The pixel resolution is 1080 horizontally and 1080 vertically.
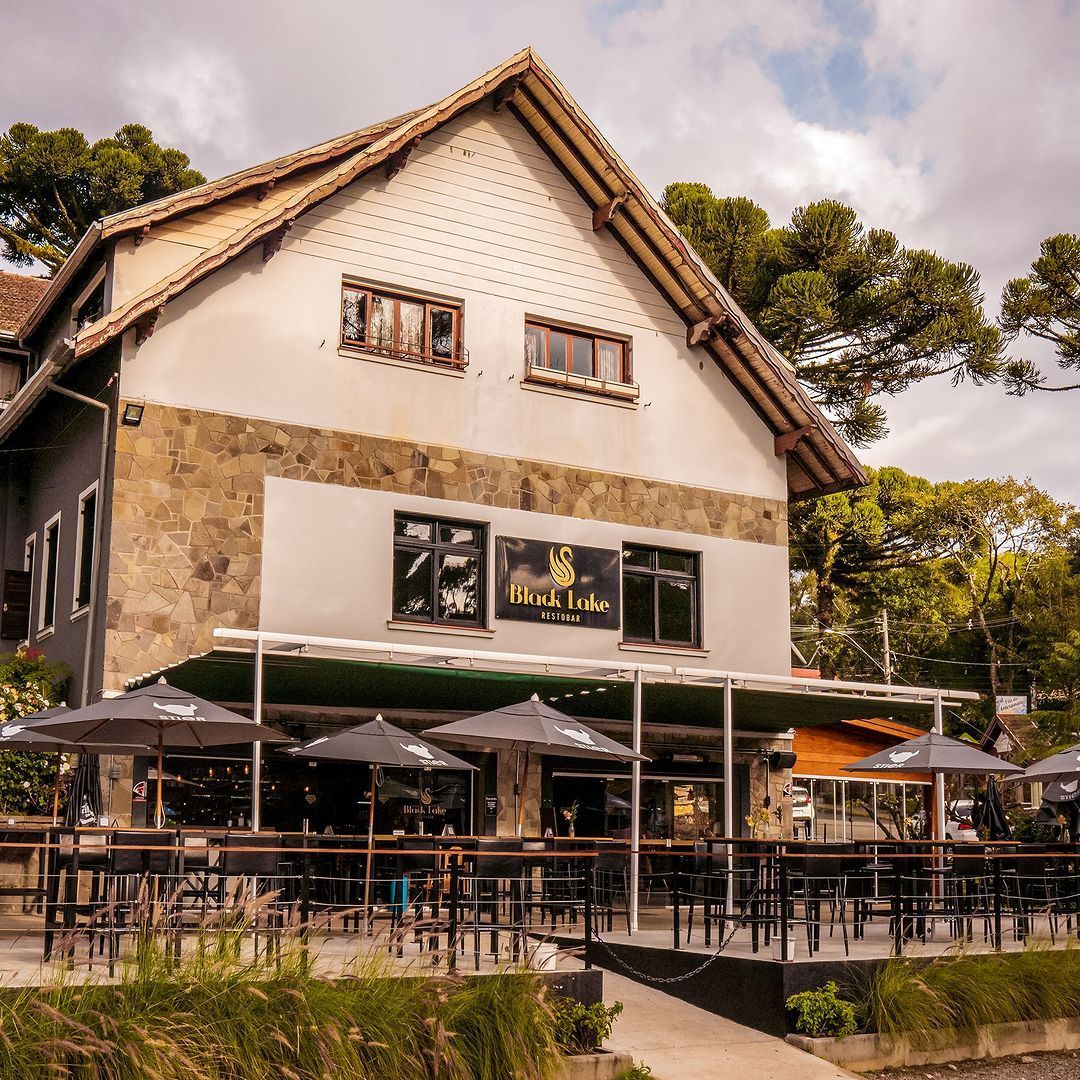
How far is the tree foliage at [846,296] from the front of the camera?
2844cm

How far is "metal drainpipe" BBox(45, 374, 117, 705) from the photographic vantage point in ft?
51.6

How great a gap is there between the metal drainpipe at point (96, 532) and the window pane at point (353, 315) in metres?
2.92

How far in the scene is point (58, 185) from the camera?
107 feet

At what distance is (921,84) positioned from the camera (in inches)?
729

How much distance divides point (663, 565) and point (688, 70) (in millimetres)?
6474

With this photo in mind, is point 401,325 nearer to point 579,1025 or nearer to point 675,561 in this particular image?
point 675,561

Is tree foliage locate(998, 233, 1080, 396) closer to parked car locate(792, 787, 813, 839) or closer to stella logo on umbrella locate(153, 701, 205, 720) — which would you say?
parked car locate(792, 787, 813, 839)

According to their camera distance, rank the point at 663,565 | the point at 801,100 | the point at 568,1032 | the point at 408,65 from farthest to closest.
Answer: the point at 408,65, the point at 663,565, the point at 801,100, the point at 568,1032

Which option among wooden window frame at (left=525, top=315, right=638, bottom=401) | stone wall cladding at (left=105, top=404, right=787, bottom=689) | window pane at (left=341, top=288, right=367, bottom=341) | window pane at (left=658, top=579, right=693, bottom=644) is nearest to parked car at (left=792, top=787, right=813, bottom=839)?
window pane at (left=658, top=579, right=693, bottom=644)

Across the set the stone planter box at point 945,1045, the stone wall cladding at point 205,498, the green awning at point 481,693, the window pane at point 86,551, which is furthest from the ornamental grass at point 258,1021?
the window pane at point 86,551

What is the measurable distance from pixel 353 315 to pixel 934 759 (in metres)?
8.63

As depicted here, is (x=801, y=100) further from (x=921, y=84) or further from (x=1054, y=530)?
(x=1054, y=530)

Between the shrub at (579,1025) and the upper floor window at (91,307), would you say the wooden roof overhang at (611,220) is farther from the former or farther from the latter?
the shrub at (579,1025)

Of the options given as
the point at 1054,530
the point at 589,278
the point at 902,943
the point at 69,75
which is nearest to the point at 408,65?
the point at 589,278
